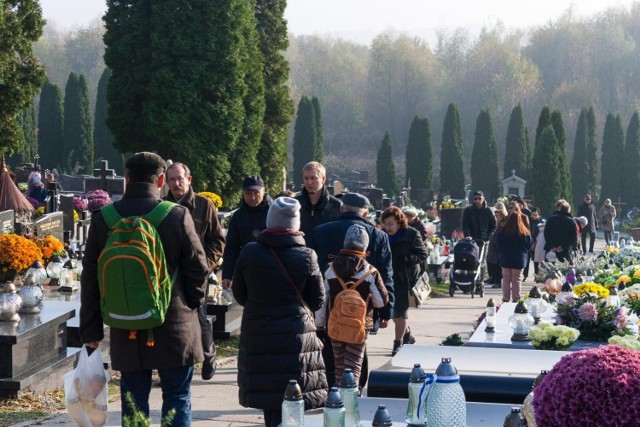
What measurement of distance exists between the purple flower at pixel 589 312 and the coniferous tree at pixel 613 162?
136 ft

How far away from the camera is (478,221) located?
17500 millimetres

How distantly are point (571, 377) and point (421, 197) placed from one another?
1663 inches

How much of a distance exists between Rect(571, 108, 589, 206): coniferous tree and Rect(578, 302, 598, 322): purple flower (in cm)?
4064

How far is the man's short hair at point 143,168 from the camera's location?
5863 millimetres

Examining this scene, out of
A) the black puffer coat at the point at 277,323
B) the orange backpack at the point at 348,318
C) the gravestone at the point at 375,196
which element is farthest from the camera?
the gravestone at the point at 375,196

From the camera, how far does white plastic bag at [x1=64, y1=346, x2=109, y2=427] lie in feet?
18.7

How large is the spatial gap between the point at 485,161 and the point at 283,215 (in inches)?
1731

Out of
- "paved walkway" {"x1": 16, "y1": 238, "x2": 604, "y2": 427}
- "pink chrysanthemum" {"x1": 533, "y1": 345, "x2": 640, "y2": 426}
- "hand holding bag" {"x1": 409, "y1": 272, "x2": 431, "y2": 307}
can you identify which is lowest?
"paved walkway" {"x1": 16, "y1": 238, "x2": 604, "y2": 427}

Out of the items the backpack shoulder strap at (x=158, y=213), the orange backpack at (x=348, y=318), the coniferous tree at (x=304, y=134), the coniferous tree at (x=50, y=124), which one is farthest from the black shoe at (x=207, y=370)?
the coniferous tree at (x=50, y=124)

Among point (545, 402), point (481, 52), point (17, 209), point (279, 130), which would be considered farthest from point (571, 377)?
point (481, 52)

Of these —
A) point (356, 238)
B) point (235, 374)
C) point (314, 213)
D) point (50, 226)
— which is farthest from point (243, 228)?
point (50, 226)

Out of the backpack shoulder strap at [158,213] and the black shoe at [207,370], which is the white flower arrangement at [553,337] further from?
the backpack shoulder strap at [158,213]

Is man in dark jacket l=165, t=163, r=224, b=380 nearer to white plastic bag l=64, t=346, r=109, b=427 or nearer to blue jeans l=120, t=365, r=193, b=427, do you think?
blue jeans l=120, t=365, r=193, b=427

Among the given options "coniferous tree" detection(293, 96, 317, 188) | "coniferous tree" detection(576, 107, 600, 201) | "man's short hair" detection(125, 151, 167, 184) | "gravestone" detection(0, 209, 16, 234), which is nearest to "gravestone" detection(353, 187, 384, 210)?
"coniferous tree" detection(293, 96, 317, 188)
